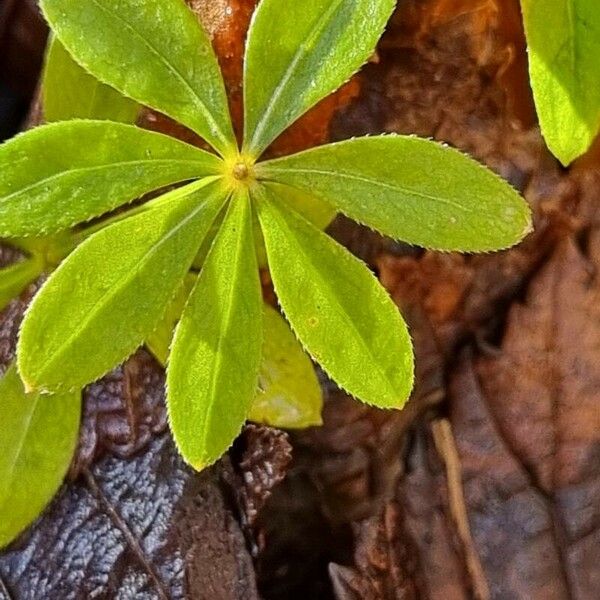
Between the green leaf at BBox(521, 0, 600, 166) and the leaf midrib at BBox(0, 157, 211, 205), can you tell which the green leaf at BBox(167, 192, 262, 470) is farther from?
the green leaf at BBox(521, 0, 600, 166)

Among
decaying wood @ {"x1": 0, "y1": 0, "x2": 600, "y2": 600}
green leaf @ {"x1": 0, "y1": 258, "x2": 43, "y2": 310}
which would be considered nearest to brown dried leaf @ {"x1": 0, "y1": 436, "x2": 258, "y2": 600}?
decaying wood @ {"x1": 0, "y1": 0, "x2": 600, "y2": 600}

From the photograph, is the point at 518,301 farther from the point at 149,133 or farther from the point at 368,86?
the point at 149,133

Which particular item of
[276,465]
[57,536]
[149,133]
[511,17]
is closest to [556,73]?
[511,17]

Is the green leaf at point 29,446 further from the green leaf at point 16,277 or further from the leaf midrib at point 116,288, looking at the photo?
the leaf midrib at point 116,288

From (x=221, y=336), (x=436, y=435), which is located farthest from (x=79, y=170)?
(x=436, y=435)

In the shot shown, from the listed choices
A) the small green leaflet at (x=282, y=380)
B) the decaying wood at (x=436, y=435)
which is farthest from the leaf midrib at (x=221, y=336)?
the decaying wood at (x=436, y=435)

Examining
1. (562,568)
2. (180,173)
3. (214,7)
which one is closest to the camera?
(180,173)

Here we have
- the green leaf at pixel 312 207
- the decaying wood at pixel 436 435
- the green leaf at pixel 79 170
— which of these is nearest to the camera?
the green leaf at pixel 79 170
